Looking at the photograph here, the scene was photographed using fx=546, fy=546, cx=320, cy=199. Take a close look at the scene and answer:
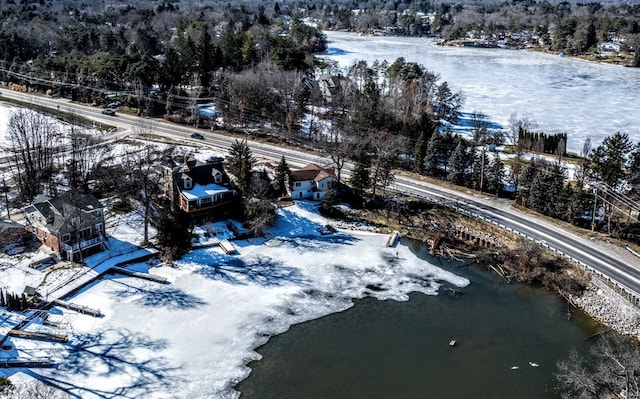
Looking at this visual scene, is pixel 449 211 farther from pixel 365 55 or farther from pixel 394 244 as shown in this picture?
pixel 365 55

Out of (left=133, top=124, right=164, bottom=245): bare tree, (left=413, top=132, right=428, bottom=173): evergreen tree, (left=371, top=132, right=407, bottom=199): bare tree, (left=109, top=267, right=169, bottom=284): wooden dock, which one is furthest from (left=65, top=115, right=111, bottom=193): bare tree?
(left=413, top=132, right=428, bottom=173): evergreen tree

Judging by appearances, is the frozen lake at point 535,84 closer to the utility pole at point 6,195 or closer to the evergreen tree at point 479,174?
the evergreen tree at point 479,174

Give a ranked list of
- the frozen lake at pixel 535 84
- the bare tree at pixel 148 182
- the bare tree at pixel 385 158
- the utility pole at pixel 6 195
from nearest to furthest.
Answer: the bare tree at pixel 148 182 → the utility pole at pixel 6 195 → the bare tree at pixel 385 158 → the frozen lake at pixel 535 84

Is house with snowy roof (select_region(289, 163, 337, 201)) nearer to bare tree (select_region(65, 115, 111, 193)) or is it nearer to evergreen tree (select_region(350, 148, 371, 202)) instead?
evergreen tree (select_region(350, 148, 371, 202))

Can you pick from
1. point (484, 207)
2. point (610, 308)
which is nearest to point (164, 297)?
point (484, 207)

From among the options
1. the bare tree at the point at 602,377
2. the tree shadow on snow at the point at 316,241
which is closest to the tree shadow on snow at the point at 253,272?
the tree shadow on snow at the point at 316,241
